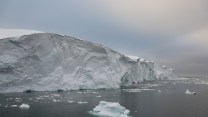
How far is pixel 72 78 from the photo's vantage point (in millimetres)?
32531

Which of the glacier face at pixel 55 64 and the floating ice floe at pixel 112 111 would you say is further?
the glacier face at pixel 55 64

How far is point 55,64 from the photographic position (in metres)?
31.2

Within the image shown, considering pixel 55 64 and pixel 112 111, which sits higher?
pixel 55 64

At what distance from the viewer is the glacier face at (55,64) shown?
27.8 meters

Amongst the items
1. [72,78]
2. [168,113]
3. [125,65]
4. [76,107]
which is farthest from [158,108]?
[125,65]

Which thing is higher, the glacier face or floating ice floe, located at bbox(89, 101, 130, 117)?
the glacier face

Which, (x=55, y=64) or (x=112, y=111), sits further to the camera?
(x=55, y=64)

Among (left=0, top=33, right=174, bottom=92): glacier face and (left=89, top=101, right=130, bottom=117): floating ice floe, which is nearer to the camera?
(left=89, top=101, right=130, bottom=117): floating ice floe

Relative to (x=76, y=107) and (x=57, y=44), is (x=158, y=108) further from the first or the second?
(x=57, y=44)

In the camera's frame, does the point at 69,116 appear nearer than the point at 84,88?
Yes

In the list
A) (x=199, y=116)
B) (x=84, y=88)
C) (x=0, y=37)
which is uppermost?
(x=0, y=37)

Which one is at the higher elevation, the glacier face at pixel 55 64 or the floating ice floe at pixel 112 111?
the glacier face at pixel 55 64

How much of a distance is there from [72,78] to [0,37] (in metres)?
9.08

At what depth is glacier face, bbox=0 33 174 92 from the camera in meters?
27.8
